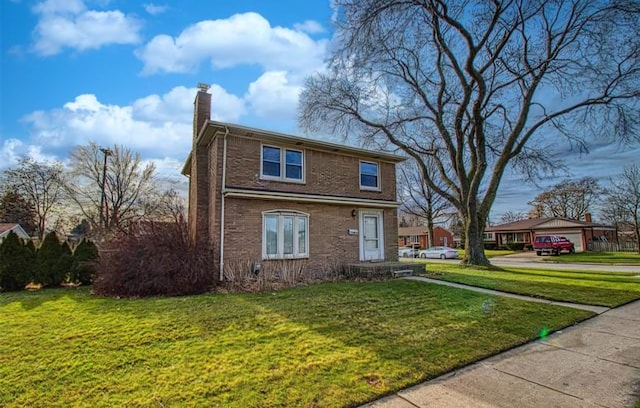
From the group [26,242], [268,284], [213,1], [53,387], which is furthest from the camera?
[26,242]

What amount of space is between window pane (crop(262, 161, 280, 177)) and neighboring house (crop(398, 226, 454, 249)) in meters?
41.3

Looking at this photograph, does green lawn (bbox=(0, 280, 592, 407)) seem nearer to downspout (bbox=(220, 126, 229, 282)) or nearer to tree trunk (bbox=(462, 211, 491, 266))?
downspout (bbox=(220, 126, 229, 282))

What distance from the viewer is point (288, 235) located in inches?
478

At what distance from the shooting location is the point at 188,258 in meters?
9.37

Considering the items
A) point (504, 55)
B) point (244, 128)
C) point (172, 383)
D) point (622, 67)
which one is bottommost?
point (172, 383)

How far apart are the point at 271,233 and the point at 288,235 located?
0.69 m

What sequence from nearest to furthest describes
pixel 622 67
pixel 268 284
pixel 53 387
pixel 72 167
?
pixel 53 387 → pixel 268 284 → pixel 622 67 → pixel 72 167

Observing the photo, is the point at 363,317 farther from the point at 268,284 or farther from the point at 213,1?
the point at 213,1

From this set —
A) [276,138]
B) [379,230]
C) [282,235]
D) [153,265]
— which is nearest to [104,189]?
[276,138]

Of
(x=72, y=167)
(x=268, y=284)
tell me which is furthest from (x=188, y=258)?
(x=72, y=167)

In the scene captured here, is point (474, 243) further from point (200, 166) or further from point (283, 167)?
point (200, 166)

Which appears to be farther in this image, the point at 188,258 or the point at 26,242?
the point at 26,242

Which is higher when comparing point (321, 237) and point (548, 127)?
point (548, 127)

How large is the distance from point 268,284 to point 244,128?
541cm
